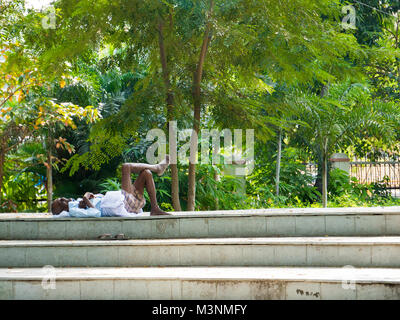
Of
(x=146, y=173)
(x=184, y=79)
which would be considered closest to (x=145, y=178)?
Answer: (x=146, y=173)

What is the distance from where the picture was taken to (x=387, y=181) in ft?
45.6

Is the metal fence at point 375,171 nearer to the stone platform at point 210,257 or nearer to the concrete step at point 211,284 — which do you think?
the stone platform at point 210,257

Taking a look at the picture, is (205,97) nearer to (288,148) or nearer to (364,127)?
(364,127)

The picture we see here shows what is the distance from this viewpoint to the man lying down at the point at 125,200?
708 centimetres

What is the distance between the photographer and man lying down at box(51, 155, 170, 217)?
279 inches

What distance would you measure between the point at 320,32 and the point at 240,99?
1729 mm

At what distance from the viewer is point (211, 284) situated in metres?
5.11

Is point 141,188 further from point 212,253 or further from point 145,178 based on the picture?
point 212,253

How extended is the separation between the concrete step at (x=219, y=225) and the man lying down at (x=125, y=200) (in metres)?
0.23

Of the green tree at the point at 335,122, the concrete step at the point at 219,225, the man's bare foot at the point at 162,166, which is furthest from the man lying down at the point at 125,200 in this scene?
the green tree at the point at 335,122

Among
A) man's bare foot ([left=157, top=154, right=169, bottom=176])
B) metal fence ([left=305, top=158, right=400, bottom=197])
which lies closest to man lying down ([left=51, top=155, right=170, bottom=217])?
man's bare foot ([left=157, top=154, right=169, bottom=176])

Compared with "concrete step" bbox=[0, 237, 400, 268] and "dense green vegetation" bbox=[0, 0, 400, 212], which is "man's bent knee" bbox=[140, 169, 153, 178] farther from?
"concrete step" bbox=[0, 237, 400, 268]
